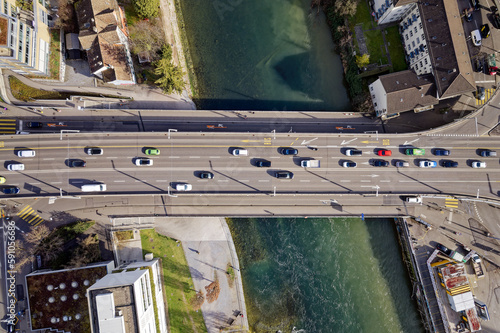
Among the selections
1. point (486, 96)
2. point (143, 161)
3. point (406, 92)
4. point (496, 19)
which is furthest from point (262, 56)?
point (496, 19)

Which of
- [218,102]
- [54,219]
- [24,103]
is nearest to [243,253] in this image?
[218,102]

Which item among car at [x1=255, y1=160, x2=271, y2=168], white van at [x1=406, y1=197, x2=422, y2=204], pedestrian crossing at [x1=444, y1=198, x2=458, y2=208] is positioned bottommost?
pedestrian crossing at [x1=444, y1=198, x2=458, y2=208]

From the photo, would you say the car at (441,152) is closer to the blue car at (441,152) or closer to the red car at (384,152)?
the blue car at (441,152)

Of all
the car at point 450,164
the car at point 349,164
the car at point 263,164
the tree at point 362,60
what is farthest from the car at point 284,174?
the car at point 450,164

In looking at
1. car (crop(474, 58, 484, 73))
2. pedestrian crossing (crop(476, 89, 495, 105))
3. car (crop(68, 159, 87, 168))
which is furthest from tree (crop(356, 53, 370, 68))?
car (crop(68, 159, 87, 168))

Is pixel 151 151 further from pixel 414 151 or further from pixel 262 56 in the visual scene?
pixel 414 151

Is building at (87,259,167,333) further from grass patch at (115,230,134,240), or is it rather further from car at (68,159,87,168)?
car at (68,159,87,168)
